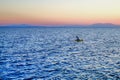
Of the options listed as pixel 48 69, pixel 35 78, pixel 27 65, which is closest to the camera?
pixel 35 78

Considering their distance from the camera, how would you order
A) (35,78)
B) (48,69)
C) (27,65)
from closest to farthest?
(35,78), (48,69), (27,65)

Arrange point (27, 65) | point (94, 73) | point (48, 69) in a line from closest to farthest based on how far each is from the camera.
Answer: point (94, 73) < point (48, 69) < point (27, 65)

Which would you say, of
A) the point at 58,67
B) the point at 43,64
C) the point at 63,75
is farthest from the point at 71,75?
the point at 43,64

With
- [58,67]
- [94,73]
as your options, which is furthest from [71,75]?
[58,67]

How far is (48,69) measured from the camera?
120 feet

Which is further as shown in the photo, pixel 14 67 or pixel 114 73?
pixel 14 67

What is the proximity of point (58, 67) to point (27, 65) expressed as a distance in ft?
21.4

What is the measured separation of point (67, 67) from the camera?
37906mm

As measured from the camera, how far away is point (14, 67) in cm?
3809

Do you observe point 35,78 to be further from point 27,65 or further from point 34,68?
point 27,65

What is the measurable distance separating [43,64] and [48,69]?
14.4 feet

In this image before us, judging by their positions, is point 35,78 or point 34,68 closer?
point 35,78

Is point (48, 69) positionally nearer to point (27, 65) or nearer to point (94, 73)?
point (27, 65)

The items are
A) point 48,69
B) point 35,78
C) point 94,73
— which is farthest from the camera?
point 48,69
